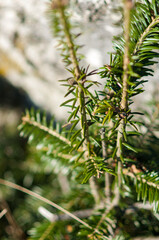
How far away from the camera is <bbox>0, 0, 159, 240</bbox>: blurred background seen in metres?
0.76

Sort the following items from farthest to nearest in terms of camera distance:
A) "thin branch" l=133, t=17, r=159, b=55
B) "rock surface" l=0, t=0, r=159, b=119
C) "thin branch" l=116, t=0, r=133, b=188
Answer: "rock surface" l=0, t=0, r=159, b=119
"thin branch" l=133, t=17, r=159, b=55
"thin branch" l=116, t=0, r=133, b=188

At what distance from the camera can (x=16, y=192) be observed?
1.15 meters

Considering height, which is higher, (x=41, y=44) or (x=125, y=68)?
(x=41, y=44)

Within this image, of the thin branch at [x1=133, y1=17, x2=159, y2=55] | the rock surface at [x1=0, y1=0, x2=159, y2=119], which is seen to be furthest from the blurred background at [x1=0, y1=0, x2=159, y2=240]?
the thin branch at [x1=133, y1=17, x2=159, y2=55]

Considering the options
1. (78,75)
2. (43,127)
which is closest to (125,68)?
(78,75)

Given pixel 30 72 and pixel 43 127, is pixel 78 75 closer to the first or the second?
pixel 43 127

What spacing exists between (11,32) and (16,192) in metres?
0.92

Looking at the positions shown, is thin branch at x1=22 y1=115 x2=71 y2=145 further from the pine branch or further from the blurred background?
the blurred background

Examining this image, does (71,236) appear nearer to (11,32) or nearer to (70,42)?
(70,42)

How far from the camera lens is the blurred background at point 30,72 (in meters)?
0.76

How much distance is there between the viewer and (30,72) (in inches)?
50.1

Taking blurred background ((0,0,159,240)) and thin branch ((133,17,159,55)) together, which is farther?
blurred background ((0,0,159,240))

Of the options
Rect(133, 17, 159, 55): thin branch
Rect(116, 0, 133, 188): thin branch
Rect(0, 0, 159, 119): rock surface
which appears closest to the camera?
Rect(116, 0, 133, 188): thin branch

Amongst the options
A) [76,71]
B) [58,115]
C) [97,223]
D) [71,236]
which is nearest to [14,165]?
[58,115]
